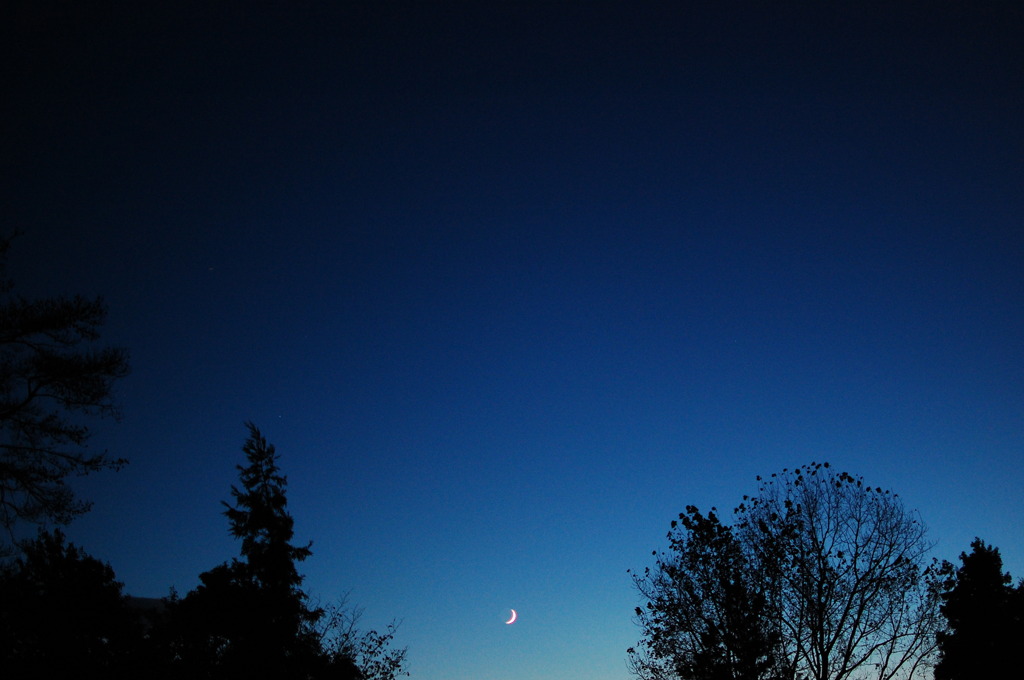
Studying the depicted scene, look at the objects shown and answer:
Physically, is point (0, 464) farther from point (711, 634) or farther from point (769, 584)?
point (769, 584)

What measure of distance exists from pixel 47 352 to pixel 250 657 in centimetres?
1759

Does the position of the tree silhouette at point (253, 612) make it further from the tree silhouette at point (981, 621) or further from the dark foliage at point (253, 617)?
the tree silhouette at point (981, 621)

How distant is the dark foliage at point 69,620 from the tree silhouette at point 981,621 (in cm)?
3494

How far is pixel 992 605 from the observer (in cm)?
2844

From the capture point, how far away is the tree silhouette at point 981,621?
89.8ft

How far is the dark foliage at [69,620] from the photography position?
1906 centimetres

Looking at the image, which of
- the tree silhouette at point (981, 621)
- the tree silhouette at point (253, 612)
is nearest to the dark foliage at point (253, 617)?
the tree silhouette at point (253, 612)

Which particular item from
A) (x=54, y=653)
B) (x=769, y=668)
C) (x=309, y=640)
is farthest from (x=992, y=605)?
(x=54, y=653)

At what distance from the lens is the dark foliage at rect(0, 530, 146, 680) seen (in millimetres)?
19062

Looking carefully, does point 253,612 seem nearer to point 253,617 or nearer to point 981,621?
point 253,617

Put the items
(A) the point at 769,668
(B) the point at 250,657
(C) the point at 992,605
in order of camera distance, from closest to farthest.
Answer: (A) the point at 769,668, (B) the point at 250,657, (C) the point at 992,605

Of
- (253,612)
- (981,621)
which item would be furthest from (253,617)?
(981,621)

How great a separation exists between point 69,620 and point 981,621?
3948 cm

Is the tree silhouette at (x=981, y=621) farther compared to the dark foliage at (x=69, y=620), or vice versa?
the tree silhouette at (x=981, y=621)
